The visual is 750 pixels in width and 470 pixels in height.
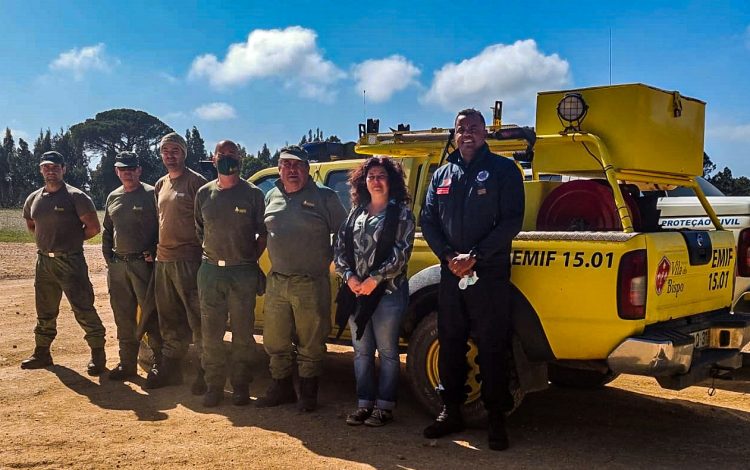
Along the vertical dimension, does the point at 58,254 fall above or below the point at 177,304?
above

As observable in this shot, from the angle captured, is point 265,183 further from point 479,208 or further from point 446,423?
point 446,423

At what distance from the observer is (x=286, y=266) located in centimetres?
493

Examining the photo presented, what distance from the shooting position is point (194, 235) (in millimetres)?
5648

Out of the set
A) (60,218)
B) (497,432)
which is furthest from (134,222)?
(497,432)

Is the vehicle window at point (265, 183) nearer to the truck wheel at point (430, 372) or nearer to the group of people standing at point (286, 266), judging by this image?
the group of people standing at point (286, 266)

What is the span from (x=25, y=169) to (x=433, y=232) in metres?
73.9

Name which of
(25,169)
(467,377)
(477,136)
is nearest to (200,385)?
(467,377)

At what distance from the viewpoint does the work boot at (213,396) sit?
5227mm

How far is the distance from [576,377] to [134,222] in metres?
3.95

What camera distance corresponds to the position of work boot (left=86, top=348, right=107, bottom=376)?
Answer: 6.26 metres

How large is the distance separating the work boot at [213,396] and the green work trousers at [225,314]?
0.04 m

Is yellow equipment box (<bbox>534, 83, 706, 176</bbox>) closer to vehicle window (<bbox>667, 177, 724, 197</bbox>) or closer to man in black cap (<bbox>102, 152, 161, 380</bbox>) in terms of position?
man in black cap (<bbox>102, 152, 161, 380</bbox>)

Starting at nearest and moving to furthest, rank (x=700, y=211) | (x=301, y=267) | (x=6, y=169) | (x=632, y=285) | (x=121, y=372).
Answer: (x=632, y=285)
(x=301, y=267)
(x=121, y=372)
(x=700, y=211)
(x=6, y=169)

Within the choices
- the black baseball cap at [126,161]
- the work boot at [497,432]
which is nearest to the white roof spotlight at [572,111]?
the work boot at [497,432]
